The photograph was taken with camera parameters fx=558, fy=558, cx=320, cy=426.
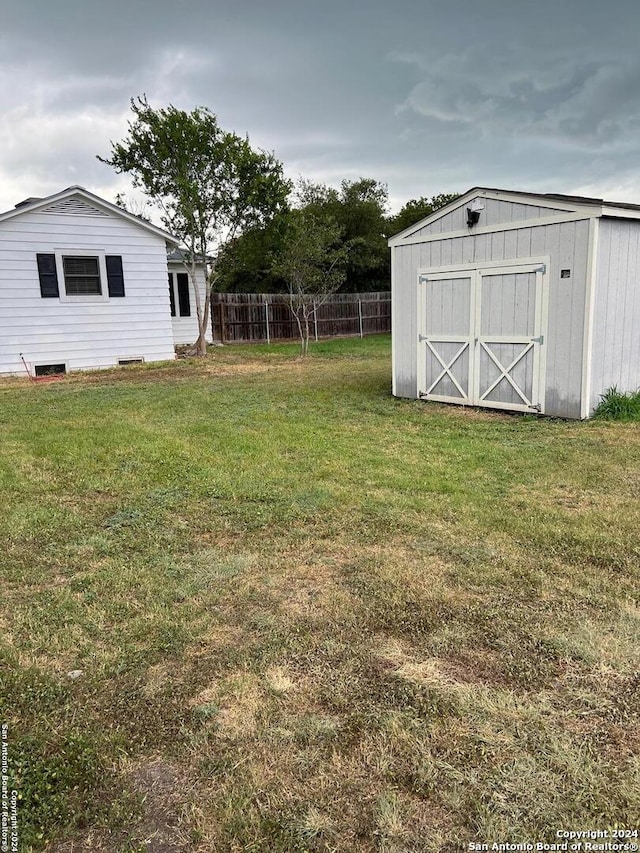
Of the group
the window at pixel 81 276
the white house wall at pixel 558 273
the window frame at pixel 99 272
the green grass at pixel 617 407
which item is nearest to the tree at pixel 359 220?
the window frame at pixel 99 272

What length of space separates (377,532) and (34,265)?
38.0 ft

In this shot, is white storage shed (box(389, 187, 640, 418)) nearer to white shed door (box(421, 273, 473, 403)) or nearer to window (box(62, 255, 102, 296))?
white shed door (box(421, 273, 473, 403))

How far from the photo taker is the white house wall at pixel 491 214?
6816mm

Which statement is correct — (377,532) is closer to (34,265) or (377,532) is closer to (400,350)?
(400,350)

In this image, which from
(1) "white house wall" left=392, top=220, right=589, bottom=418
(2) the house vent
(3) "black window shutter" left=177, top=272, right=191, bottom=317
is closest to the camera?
(1) "white house wall" left=392, top=220, right=589, bottom=418

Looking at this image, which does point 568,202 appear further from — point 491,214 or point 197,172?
point 197,172

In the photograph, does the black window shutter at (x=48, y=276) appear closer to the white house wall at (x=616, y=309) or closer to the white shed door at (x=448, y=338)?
the white shed door at (x=448, y=338)

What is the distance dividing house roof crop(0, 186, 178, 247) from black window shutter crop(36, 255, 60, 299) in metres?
0.99

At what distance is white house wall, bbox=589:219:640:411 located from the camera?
6.63 meters

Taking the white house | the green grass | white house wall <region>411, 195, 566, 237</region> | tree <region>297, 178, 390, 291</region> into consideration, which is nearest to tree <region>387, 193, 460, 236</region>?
tree <region>297, 178, 390, 291</region>

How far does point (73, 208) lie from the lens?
12484 millimetres

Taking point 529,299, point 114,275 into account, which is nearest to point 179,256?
point 114,275

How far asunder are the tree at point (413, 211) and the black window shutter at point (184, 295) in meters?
12.9

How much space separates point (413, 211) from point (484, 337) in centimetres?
2324
